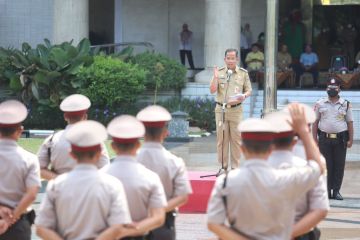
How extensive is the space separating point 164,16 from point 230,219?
24603 mm

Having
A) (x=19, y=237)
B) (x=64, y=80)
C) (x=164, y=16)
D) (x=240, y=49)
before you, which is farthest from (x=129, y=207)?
(x=164, y=16)

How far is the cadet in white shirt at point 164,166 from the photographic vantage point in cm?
689

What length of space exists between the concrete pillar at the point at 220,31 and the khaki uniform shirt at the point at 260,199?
20166 millimetres

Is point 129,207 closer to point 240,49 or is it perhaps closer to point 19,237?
point 19,237

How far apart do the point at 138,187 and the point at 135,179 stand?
60 millimetres

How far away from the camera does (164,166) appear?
6.97 m

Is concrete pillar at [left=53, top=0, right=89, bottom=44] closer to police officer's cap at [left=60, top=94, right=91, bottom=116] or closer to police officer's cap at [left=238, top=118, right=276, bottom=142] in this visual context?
police officer's cap at [left=60, top=94, right=91, bottom=116]

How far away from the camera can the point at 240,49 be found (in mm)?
28188

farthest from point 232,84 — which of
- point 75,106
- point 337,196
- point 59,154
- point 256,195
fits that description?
point 256,195

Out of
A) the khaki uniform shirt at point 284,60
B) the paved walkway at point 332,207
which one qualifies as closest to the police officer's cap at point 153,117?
the paved walkway at point 332,207

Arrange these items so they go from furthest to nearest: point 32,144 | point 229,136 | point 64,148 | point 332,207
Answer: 1. point 32,144
2. point 229,136
3. point 332,207
4. point 64,148

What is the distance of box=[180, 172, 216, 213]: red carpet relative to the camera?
12828 millimetres

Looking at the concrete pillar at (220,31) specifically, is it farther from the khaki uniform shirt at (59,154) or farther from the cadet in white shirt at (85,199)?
the cadet in white shirt at (85,199)

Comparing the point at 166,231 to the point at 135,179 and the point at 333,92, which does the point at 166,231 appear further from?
the point at 333,92
